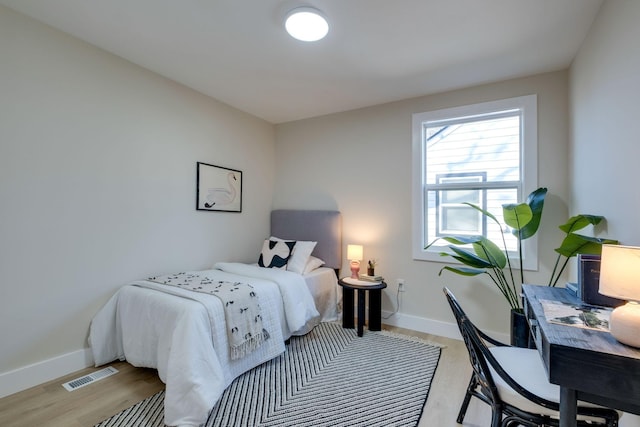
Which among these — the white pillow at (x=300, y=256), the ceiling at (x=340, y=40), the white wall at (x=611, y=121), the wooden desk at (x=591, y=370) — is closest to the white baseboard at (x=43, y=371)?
the white pillow at (x=300, y=256)

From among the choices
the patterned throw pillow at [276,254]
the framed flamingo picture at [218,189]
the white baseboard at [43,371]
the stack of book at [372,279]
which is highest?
the framed flamingo picture at [218,189]

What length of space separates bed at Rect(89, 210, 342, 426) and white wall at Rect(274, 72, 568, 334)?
0.73m

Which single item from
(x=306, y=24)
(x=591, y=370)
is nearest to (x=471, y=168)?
(x=306, y=24)

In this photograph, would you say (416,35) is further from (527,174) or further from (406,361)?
(406,361)

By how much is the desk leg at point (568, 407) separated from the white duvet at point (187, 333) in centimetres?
170

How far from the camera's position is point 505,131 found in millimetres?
2922

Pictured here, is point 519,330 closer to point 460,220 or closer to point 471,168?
point 460,220

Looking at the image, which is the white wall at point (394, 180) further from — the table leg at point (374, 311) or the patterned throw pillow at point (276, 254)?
the patterned throw pillow at point (276, 254)

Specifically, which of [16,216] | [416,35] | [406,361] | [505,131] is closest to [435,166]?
[505,131]

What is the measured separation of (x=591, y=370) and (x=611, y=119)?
5.02ft

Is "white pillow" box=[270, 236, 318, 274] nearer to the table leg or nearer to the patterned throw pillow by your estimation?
the patterned throw pillow

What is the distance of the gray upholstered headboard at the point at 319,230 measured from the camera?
367 cm

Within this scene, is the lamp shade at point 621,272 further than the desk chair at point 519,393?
No

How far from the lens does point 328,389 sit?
6.95 ft
